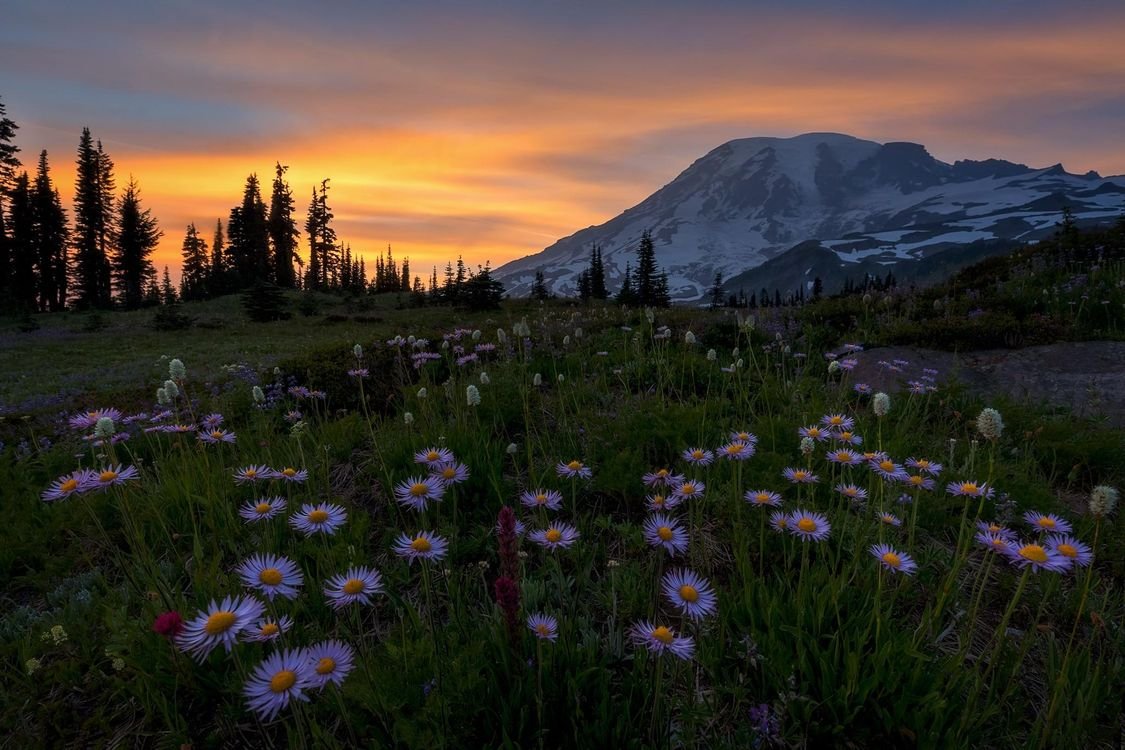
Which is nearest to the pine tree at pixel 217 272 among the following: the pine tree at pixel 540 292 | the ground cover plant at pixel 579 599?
the pine tree at pixel 540 292

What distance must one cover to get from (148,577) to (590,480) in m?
2.53

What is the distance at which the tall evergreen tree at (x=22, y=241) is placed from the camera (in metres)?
51.5

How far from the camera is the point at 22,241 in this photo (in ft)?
171

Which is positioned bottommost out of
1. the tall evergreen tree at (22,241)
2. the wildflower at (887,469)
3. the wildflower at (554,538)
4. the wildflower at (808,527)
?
the wildflower at (808,527)

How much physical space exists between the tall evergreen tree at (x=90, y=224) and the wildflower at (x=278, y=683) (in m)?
73.1

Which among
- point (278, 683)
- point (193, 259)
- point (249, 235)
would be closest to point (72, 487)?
point (278, 683)

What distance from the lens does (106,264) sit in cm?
5988

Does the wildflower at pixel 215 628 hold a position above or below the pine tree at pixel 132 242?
below

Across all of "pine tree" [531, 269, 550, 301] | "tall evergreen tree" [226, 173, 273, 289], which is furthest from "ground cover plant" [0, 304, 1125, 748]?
"tall evergreen tree" [226, 173, 273, 289]

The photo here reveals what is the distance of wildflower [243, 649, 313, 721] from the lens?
1427 mm

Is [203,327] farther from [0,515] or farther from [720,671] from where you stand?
[720,671]

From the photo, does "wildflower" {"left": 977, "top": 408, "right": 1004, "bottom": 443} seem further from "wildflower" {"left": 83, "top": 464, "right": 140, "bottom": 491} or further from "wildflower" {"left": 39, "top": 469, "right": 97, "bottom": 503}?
"wildflower" {"left": 39, "top": 469, "right": 97, "bottom": 503}

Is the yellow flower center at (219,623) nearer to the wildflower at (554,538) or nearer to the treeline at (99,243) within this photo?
the wildflower at (554,538)

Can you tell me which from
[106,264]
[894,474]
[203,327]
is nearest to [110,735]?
[894,474]
